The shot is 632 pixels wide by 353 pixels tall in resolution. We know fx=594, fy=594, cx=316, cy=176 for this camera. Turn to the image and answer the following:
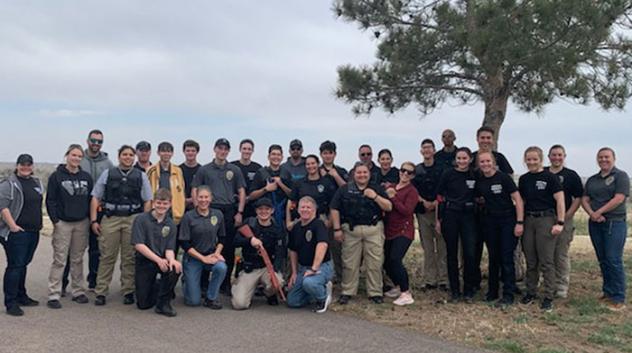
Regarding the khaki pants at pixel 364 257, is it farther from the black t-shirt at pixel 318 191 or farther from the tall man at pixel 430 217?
the tall man at pixel 430 217

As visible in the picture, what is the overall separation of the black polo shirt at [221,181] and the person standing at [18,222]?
74.1 inches

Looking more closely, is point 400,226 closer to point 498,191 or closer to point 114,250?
point 498,191

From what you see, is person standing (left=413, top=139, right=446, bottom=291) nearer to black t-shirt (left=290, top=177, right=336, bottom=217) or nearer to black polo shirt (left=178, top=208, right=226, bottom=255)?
black t-shirt (left=290, top=177, right=336, bottom=217)

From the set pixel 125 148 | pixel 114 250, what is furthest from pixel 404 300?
pixel 125 148

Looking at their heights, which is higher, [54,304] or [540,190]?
[540,190]

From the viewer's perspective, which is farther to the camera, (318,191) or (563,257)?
(318,191)

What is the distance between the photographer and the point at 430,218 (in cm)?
785

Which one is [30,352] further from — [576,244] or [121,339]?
[576,244]

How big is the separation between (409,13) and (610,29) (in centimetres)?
302

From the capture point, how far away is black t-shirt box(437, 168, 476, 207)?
6.90 metres

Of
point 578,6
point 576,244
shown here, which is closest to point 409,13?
point 578,6

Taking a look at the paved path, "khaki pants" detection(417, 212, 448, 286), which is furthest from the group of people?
"khaki pants" detection(417, 212, 448, 286)

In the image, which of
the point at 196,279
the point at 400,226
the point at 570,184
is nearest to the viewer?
the point at 196,279

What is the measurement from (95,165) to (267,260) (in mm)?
2435
